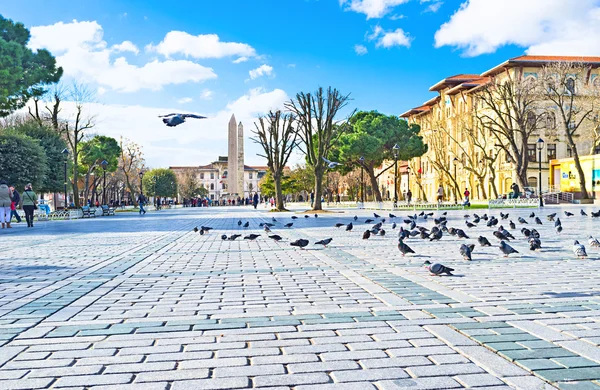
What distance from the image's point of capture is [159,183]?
96.1 metres

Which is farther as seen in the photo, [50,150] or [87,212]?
[50,150]

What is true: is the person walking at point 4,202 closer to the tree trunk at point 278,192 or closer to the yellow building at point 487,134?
the tree trunk at point 278,192

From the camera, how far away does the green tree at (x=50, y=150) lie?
38.5 metres

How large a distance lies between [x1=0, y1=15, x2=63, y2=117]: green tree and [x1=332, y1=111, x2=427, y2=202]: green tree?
26.4 metres

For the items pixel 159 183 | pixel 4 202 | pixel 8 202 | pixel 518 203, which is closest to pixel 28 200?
pixel 8 202

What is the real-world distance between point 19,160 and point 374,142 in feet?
98.1

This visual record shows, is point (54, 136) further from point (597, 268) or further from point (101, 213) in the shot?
point (597, 268)

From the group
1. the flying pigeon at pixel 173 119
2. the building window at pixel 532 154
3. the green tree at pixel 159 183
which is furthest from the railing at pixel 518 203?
the green tree at pixel 159 183

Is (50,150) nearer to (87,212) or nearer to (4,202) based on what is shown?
(87,212)

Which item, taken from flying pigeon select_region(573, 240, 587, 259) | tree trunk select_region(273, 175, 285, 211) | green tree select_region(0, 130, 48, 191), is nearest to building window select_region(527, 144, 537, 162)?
tree trunk select_region(273, 175, 285, 211)

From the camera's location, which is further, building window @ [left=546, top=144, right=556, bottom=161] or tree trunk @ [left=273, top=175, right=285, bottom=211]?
building window @ [left=546, top=144, right=556, bottom=161]

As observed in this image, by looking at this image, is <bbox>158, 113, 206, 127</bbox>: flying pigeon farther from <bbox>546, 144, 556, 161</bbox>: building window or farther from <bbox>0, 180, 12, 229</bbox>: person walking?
<bbox>546, 144, 556, 161</bbox>: building window

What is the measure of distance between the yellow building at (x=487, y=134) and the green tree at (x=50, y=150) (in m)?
31.2

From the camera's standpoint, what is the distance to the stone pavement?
328 cm
